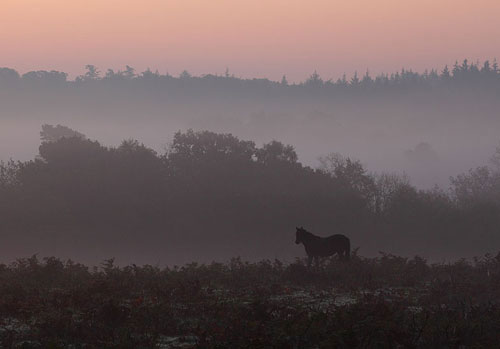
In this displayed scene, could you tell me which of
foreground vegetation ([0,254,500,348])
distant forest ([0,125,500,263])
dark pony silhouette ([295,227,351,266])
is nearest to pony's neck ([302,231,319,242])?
dark pony silhouette ([295,227,351,266])

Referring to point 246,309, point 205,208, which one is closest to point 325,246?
point 246,309

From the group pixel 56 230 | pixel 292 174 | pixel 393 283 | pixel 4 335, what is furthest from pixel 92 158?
pixel 4 335

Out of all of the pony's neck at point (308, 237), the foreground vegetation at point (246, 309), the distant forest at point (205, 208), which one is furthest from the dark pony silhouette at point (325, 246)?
the distant forest at point (205, 208)

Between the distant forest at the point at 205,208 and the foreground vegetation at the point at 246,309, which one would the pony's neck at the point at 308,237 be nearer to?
the foreground vegetation at the point at 246,309

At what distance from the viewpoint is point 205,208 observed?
5688cm

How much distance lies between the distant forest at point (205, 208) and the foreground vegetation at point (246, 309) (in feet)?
92.6

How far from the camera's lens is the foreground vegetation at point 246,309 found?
14070mm

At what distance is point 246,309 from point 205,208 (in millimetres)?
40736

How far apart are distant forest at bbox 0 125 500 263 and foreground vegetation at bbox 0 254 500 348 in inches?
1111

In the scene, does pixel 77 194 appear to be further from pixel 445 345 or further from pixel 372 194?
pixel 445 345

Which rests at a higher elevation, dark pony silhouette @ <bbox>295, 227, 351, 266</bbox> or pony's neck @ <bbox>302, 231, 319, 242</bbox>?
pony's neck @ <bbox>302, 231, 319, 242</bbox>

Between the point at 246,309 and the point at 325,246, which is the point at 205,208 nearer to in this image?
the point at 325,246

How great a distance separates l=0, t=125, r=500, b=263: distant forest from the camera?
173 ft

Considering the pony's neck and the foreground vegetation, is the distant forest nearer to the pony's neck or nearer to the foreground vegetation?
the pony's neck
